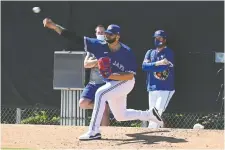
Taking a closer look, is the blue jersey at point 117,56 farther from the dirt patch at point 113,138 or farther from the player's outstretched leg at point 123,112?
the dirt patch at point 113,138

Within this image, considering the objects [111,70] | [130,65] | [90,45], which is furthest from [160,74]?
[90,45]

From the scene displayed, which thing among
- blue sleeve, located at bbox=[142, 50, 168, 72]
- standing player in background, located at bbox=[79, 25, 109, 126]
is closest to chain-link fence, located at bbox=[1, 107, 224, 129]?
blue sleeve, located at bbox=[142, 50, 168, 72]

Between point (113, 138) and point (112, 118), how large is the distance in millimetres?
2248

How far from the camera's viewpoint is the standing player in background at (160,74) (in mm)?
8734

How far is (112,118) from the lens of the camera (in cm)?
970

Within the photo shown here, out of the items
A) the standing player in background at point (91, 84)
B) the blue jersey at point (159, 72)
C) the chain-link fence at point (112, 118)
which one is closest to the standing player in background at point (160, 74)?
the blue jersey at point (159, 72)

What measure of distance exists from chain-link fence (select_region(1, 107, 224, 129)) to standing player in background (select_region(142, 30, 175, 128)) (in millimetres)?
571

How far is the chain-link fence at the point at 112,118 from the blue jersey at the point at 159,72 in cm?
65

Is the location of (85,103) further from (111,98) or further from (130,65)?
(130,65)

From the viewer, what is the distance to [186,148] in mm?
6805

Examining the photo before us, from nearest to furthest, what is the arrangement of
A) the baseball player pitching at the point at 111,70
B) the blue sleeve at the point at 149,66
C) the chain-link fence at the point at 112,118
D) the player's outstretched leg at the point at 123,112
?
the baseball player pitching at the point at 111,70, the player's outstretched leg at the point at 123,112, the blue sleeve at the point at 149,66, the chain-link fence at the point at 112,118

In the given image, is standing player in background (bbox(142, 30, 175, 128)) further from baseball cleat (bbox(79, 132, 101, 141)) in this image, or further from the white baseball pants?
baseball cleat (bbox(79, 132, 101, 141))

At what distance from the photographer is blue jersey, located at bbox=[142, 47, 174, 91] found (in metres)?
8.75

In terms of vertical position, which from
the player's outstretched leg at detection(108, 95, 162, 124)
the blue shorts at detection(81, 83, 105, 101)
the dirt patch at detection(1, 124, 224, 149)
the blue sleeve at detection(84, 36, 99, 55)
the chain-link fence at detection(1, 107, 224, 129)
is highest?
the blue sleeve at detection(84, 36, 99, 55)
